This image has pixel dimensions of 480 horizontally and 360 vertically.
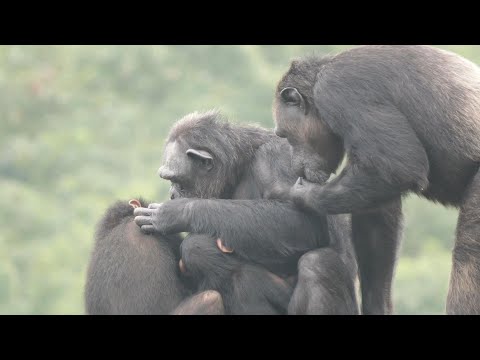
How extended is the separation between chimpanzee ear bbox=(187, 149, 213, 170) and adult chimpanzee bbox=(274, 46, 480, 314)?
27.5 inches

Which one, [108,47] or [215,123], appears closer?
[215,123]

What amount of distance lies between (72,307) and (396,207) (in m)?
13.9

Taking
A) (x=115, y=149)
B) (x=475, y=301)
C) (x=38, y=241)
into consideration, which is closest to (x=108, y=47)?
(x=115, y=149)

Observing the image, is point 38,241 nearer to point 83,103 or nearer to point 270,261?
point 83,103

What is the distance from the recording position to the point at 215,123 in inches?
323

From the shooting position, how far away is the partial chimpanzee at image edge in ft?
23.2

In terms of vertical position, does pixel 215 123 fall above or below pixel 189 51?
below

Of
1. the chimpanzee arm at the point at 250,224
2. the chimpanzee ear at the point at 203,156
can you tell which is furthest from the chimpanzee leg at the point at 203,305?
the chimpanzee ear at the point at 203,156

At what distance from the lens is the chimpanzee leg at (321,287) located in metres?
6.87

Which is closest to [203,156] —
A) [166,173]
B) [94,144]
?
[166,173]

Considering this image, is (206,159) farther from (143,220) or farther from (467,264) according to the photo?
(467,264)

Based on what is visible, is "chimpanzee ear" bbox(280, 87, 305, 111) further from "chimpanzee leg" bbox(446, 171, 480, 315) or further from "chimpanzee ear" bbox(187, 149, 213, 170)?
"chimpanzee leg" bbox(446, 171, 480, 315)

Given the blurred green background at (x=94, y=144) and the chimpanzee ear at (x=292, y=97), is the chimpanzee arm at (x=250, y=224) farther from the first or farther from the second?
the blurred green background at (x=94, y=144)

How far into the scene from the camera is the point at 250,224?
24.2 ft
